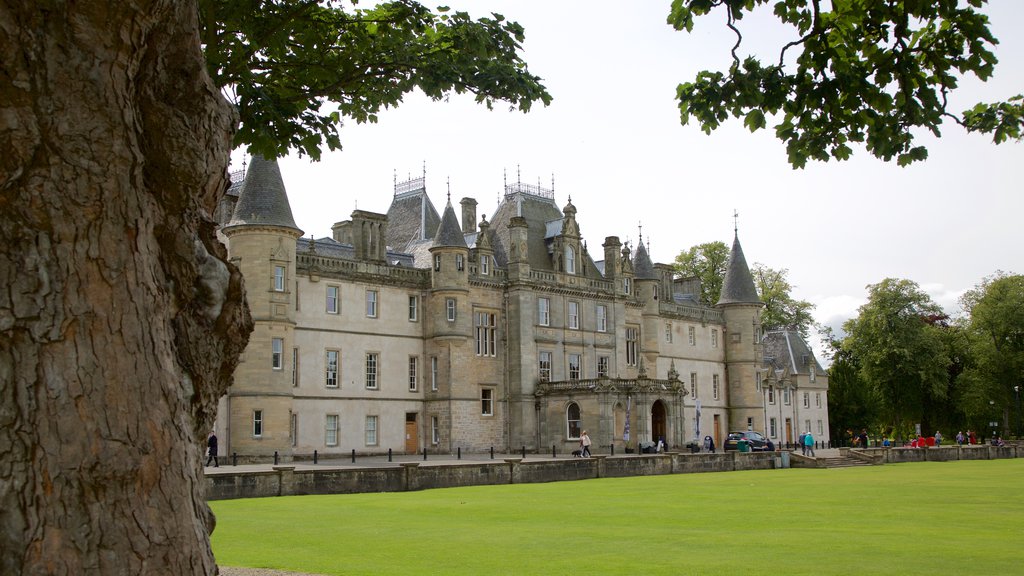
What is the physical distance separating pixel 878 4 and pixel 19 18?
6912 millimetres

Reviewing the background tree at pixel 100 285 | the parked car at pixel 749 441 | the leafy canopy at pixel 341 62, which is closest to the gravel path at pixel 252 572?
→ the leafy canopy at pixel 341 62

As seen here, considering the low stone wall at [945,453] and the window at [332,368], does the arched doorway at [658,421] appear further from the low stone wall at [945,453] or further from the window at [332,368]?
the window at [332,368]

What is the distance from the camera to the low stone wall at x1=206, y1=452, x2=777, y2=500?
23.8 m

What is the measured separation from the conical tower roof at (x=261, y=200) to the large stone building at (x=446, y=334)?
0.06m

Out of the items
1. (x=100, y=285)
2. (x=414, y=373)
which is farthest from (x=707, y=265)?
(x=100, y=285)

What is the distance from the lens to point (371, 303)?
45469 mm

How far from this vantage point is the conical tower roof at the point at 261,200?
39.8m

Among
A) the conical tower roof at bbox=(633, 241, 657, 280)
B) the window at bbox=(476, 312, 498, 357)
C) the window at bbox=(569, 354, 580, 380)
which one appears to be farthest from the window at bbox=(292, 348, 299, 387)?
the conical tower roof at bbox=(633, 241, 657, 280)

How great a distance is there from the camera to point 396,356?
46.5m

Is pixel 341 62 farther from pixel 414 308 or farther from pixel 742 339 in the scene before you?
pixel 742 339

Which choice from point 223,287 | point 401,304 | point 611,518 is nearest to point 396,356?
point 401,304

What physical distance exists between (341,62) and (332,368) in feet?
114

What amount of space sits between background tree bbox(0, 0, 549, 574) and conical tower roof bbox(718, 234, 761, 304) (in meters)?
61.1

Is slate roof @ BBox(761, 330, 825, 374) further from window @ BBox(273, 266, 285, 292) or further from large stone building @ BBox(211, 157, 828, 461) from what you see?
window @ BBox(273, 266, 285, 292)
